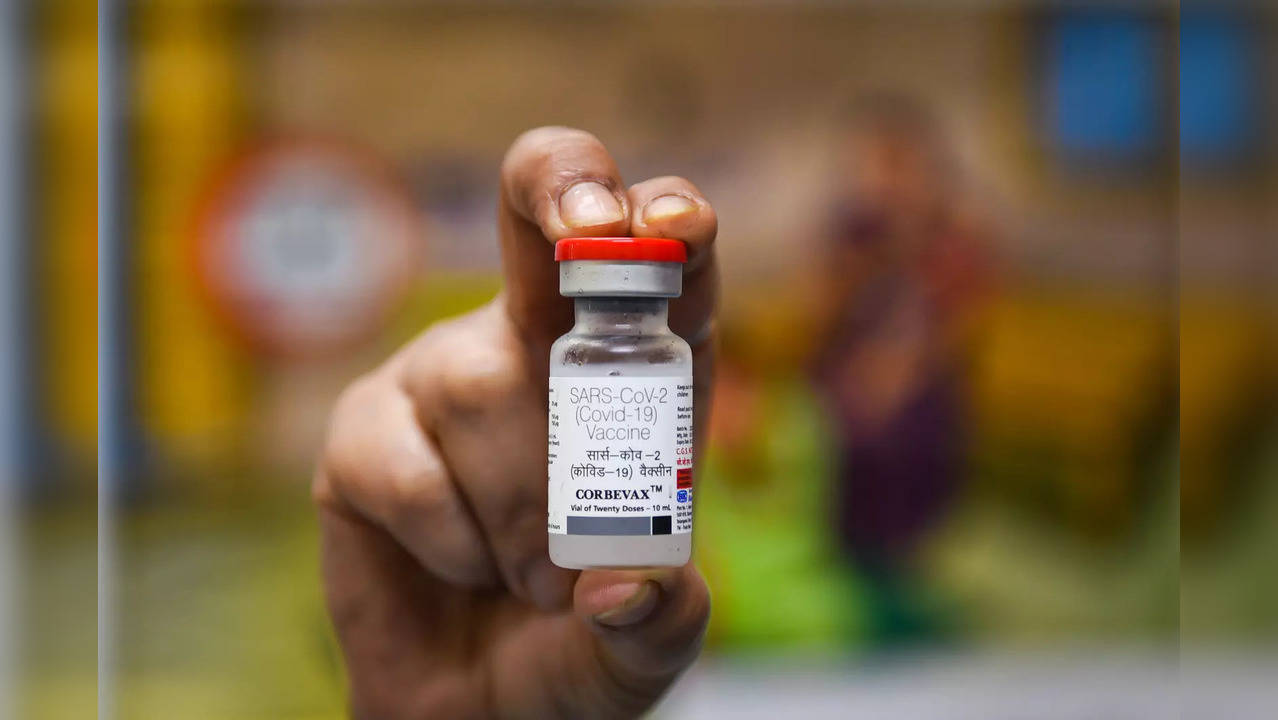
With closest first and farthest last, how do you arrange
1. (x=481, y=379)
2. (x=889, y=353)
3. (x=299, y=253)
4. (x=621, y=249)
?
(x=621, y=249) → (x=481, y=379) → (x=299, y=253) → (x=889, y=353)

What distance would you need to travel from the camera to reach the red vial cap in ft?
3.04

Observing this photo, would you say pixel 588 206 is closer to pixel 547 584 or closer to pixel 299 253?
pixel 547 584

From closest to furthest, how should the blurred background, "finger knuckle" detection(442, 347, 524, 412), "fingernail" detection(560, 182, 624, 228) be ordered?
"fingernail" detection(560, 182, 624, 228)
"finger knuckle" detection(442, 347, 524, 412)
the blurred background

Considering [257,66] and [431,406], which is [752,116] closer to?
[257,66]

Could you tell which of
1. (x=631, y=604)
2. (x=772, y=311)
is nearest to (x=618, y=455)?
(x=631, y=604)

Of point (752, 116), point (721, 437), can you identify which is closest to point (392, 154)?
point (752, 116)

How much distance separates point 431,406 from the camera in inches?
43.8

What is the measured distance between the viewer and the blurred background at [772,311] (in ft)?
8.00

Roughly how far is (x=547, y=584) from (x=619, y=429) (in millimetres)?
270

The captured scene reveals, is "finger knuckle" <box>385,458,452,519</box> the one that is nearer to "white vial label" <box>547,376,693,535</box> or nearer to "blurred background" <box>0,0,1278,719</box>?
"white vial label" <box>547,376,693,535</box>

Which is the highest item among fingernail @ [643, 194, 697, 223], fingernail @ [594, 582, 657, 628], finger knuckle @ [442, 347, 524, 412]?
fingernail @ [643, 194, 697, 223]

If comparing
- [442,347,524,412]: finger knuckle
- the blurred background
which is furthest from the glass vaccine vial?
the blurred background

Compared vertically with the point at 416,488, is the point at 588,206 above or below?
above

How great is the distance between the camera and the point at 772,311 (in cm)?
261
